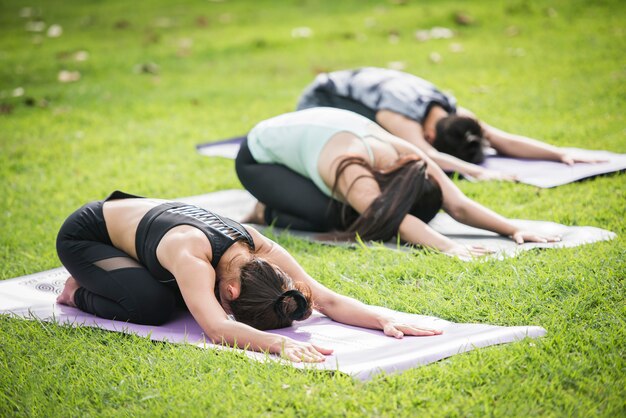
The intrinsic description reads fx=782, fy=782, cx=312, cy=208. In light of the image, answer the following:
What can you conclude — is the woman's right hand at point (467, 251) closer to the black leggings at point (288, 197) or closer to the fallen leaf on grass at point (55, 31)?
the black leggings at point (288, 197)

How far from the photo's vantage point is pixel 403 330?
349cm

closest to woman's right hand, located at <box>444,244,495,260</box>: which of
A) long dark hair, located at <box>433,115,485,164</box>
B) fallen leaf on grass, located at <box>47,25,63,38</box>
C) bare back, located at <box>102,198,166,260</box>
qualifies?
bare back, located at <box>102,198,166,260</box>

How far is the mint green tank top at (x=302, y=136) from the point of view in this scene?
4996 millimetres

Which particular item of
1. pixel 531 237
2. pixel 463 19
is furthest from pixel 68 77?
pixel 531 237

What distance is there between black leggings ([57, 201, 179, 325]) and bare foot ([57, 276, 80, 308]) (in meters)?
0.04

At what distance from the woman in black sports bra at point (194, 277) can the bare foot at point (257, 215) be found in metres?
1.39

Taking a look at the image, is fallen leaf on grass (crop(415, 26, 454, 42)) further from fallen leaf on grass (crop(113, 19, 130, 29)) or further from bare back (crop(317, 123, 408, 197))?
bare back (crop(317, 123, 408, 197))

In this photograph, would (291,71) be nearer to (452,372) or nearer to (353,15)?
(353,15)

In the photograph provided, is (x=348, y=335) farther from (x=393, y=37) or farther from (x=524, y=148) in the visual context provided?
(x=393, y=37)

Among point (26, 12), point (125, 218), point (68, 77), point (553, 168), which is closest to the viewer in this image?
point (125, 218)

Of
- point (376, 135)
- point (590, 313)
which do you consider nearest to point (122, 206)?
point (376, 135)

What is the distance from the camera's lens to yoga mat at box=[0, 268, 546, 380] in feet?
10.3

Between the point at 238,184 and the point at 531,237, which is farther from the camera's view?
the point at 238,184

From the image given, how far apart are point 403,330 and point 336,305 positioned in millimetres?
374
